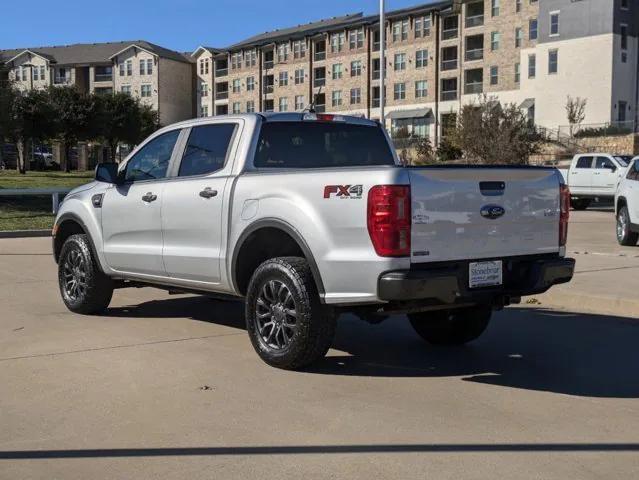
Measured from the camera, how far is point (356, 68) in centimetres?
7762

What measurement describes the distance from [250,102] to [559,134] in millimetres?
42834

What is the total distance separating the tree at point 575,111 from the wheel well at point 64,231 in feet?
167

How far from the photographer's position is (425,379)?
6.08m

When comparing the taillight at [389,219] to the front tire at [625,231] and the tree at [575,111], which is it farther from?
the tree at [575,111]

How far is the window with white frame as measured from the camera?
7331 cm

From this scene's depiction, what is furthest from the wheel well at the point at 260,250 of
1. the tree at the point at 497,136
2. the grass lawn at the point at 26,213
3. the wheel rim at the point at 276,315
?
the tree at the point at 497,136

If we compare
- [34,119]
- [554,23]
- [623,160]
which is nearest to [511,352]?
[623,160]

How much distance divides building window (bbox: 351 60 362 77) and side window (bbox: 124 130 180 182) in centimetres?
7081

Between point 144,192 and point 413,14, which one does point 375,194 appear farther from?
point 413,14

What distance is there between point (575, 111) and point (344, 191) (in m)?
54.9

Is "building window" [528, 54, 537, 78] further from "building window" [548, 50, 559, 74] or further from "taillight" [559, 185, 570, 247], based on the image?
"taillight" [559, 185, 570, 247]

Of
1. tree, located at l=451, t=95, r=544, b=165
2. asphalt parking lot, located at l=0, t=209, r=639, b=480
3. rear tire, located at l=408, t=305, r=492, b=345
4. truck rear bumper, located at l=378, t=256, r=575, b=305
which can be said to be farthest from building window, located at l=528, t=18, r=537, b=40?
truck rear bumper, located at l=378, t=256, r=575, b=305

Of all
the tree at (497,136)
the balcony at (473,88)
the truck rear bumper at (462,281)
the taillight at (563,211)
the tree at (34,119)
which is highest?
the balcony at (473,88)

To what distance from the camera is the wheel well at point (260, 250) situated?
249 inches
